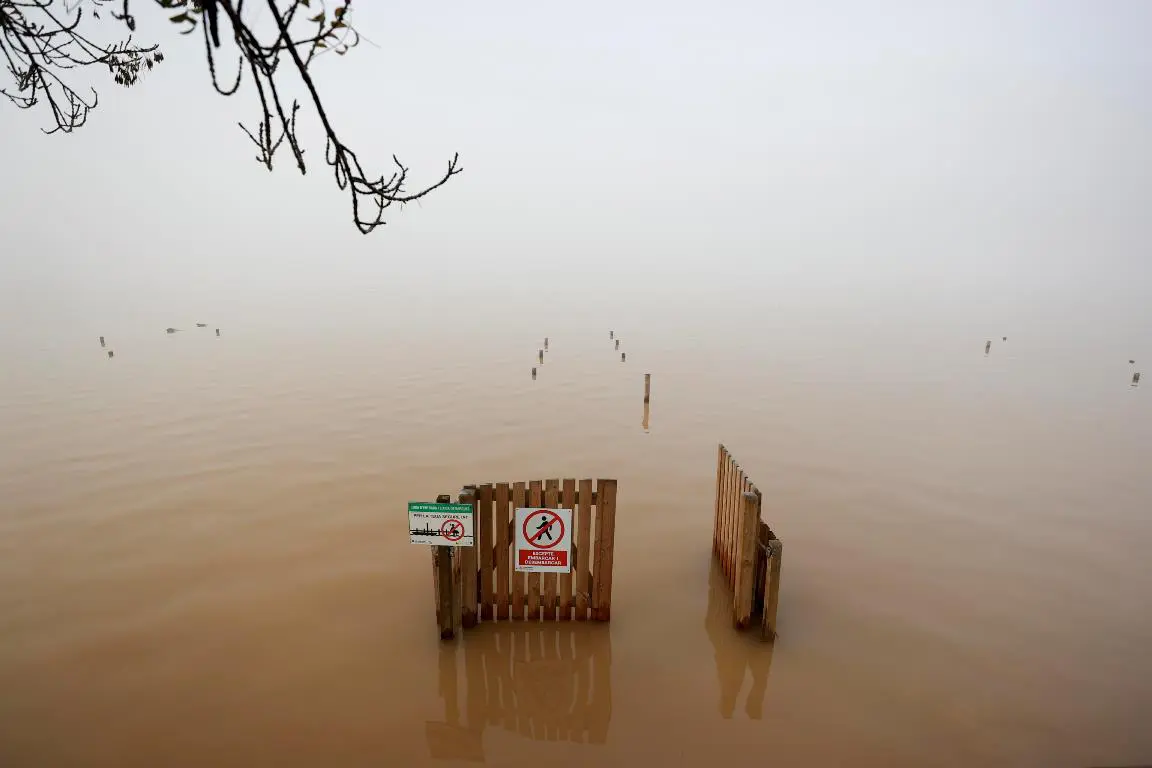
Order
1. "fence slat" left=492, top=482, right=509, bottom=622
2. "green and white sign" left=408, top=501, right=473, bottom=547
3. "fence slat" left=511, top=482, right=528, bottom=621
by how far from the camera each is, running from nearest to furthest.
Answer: "green and white sign" left=408, top=501, right=473, bottom=547
"fence slat" left=492, top=482, right=509, bottom=622
"fence slat" left=511, top=482, right=528, bottom=621

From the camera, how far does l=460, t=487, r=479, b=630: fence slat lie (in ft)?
18.5

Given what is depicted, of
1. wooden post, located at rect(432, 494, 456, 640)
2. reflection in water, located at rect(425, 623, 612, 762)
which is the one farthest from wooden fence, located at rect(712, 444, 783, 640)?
wooden post, located at rect(432, 494, 456, 640)

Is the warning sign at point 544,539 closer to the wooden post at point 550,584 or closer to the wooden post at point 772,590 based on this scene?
the wooden post at point 550,584

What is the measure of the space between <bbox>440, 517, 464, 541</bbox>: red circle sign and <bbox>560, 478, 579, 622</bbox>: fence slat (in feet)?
3.25

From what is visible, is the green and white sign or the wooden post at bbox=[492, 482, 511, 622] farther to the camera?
the wooden post at bbox=[492, 482, 511, 622]

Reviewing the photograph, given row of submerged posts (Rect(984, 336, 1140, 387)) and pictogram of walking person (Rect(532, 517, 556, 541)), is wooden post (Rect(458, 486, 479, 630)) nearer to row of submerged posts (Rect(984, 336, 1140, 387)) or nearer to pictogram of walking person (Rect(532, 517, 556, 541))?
pictogram of walking person (Rect(532, 517, 556, 541))

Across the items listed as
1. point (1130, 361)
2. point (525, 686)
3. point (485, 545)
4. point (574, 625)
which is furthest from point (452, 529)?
point (1130, 361)

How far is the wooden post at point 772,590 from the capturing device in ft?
19.1

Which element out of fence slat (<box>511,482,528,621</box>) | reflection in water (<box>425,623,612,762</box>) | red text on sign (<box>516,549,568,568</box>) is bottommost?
reflection in water (<box>425,623,612,762</box>)

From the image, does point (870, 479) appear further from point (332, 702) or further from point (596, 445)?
point (332, 702)

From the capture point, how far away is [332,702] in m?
5.43

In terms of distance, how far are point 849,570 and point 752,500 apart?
3.12 meters

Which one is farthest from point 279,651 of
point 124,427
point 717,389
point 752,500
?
point 717,389

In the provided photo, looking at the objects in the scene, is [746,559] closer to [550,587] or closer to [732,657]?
[732,657]
